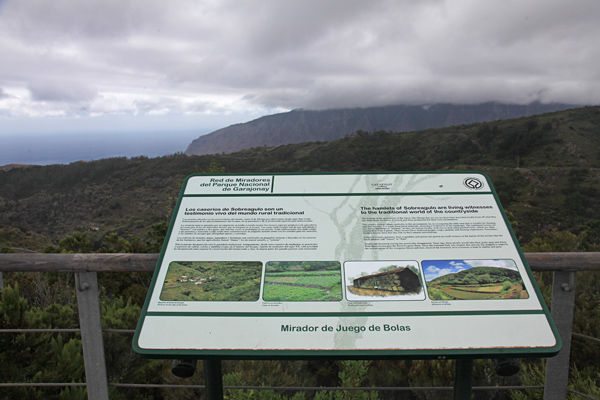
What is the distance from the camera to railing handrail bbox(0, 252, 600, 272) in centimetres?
145

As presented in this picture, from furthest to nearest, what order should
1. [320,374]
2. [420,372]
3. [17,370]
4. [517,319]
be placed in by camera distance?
1. [320,374]
2. [420,372]
3. [17,370]
4. [517,319]

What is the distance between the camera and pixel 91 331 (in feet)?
5.14

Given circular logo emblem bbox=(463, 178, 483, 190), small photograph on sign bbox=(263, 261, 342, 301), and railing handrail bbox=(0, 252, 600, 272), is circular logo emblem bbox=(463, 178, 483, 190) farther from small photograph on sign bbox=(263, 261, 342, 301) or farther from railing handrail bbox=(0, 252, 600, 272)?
small photograph on sign bbox=(263, 261, 342, 301)

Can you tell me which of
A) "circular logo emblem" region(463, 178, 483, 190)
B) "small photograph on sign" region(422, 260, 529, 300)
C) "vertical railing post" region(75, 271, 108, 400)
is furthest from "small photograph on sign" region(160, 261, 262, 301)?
"circular logo emblem" region(463, 178, 483, 190)

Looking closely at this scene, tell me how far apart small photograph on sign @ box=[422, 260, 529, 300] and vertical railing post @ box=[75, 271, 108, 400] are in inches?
54.6

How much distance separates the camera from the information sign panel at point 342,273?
118 centimetres

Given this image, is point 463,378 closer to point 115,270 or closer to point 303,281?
point 303,281

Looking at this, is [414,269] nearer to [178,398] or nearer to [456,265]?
[456,265]

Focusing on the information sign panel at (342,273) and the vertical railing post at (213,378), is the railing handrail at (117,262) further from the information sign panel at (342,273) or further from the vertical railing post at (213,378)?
the vertical railing post at (213,378)

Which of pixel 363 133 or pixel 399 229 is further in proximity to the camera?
pixel 363 133

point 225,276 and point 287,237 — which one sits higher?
point 287,237

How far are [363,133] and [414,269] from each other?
150 feet

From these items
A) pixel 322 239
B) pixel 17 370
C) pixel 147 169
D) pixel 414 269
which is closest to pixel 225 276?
pixel 322 239

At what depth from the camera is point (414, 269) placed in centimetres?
133
